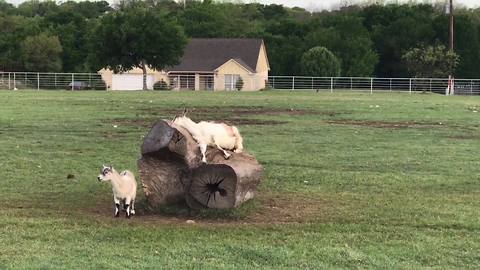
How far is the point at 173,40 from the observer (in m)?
51.6

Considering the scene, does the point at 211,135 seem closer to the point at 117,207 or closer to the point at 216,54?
the point at 117,207

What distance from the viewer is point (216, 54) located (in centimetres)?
6125

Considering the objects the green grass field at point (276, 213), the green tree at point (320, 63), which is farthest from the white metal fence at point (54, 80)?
the green grass field at point (276, 213)

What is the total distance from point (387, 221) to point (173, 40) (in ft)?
152

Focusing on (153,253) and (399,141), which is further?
(399,141)

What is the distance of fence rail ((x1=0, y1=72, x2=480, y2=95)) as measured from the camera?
174 ft

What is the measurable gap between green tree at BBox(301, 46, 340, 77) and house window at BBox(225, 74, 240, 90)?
6639mm

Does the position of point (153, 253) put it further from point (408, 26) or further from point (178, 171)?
point (408, 26)

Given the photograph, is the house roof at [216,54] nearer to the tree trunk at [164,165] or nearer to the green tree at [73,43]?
the green tree at [73,43]

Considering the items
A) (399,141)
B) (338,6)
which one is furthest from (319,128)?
(338,6)

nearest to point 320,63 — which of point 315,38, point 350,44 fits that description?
point 350,44

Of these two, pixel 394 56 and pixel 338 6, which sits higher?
pixel 338 6

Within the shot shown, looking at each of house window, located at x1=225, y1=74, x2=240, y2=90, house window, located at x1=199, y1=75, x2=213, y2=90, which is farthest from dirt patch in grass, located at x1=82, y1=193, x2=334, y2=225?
house window, located at x1=199, y1=75, x2=213, y2=90

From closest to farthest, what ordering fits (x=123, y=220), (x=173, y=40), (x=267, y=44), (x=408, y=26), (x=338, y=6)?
1. (x=123, y=220)
2. (x=173, y=40)
3. (x=408, y=26)
4. (x=267, y=44)
5. (x=338, y=6)
